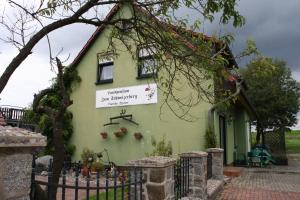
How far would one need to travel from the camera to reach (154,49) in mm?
5121

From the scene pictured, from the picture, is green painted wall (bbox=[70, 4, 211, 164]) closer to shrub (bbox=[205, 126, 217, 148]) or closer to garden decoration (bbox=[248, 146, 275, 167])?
shrub (bbox=[205, 126, 217, 148])

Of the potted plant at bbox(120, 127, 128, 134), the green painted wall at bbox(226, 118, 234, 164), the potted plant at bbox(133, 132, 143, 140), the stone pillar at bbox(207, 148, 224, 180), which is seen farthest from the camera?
the green painted wall at bbox(226, 118, 234, 164)

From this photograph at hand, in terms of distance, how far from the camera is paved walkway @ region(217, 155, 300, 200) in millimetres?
8195

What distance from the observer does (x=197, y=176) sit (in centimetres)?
670

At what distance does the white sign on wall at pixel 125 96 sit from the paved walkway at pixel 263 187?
4143 mm

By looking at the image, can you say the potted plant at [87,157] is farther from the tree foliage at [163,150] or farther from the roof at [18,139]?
the roof at [18,139]

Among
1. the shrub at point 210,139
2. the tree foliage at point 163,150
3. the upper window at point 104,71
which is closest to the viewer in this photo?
the tree foliage at point 163,150

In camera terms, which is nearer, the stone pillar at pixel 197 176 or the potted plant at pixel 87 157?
the stone pillar at pixel 197 176

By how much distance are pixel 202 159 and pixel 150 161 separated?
2628 mm

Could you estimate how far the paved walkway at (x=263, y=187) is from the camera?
323 inches

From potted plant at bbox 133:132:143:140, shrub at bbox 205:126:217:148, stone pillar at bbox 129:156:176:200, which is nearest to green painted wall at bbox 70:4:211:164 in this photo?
potted plant at bbox 133:132:143:140

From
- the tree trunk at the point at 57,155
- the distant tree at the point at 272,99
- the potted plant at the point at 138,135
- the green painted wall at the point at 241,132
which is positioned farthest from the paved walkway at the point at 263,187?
the distant tree at the point at 272,99

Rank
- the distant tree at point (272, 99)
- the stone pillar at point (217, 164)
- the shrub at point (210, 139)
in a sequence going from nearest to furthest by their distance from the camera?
the stone pillar at point (217, 164)
the shrub at point (210, 139)
the distant tree at point (272, 99)

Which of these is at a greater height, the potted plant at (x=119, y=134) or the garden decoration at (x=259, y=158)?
the potted plant at (x=119, y=134)
